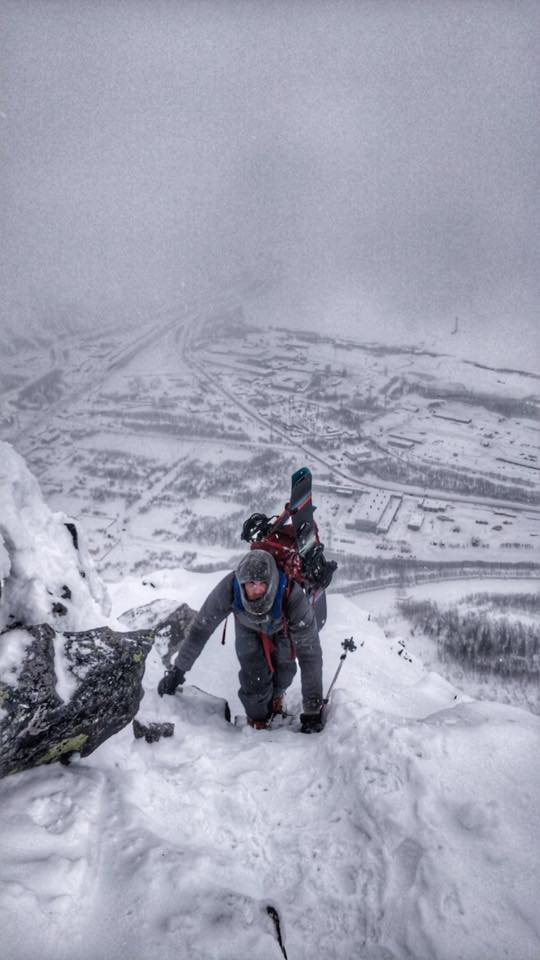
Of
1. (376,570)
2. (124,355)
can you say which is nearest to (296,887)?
(376,570)

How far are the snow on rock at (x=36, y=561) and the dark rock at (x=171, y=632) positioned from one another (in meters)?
2.45

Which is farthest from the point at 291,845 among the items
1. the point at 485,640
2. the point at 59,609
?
the point at 485,640

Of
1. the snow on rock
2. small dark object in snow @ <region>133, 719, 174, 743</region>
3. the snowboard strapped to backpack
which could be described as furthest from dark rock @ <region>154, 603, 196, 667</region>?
the snowboard strapped to backpack

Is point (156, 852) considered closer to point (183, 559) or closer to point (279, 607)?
point (279, 607)

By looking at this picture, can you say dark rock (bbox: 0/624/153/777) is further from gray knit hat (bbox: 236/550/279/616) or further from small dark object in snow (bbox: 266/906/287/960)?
small dark object in snow (bbox: 266/906/287/960)

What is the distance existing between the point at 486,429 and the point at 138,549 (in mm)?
55872

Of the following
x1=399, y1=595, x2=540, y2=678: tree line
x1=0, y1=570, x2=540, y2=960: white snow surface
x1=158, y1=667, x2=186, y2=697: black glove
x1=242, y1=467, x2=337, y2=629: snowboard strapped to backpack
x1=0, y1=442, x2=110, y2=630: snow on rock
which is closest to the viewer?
x1=0, y1=570, x2=540, y2=960: white snow surface

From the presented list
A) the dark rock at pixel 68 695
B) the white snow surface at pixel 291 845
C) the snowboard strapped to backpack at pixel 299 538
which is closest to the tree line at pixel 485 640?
the snowboard strapped to backpack at pixel 299 538

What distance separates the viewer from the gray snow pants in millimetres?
6883

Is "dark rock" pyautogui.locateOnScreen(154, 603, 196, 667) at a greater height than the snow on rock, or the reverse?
the snow on rock

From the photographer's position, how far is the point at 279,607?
20.6 feet

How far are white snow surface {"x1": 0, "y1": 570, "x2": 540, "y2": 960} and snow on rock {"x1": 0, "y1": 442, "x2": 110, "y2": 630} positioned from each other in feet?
6.35

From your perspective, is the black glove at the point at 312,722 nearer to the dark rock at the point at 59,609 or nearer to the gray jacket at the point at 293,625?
the gray jacket at the point at 293,625

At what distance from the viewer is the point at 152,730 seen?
6336 mm
